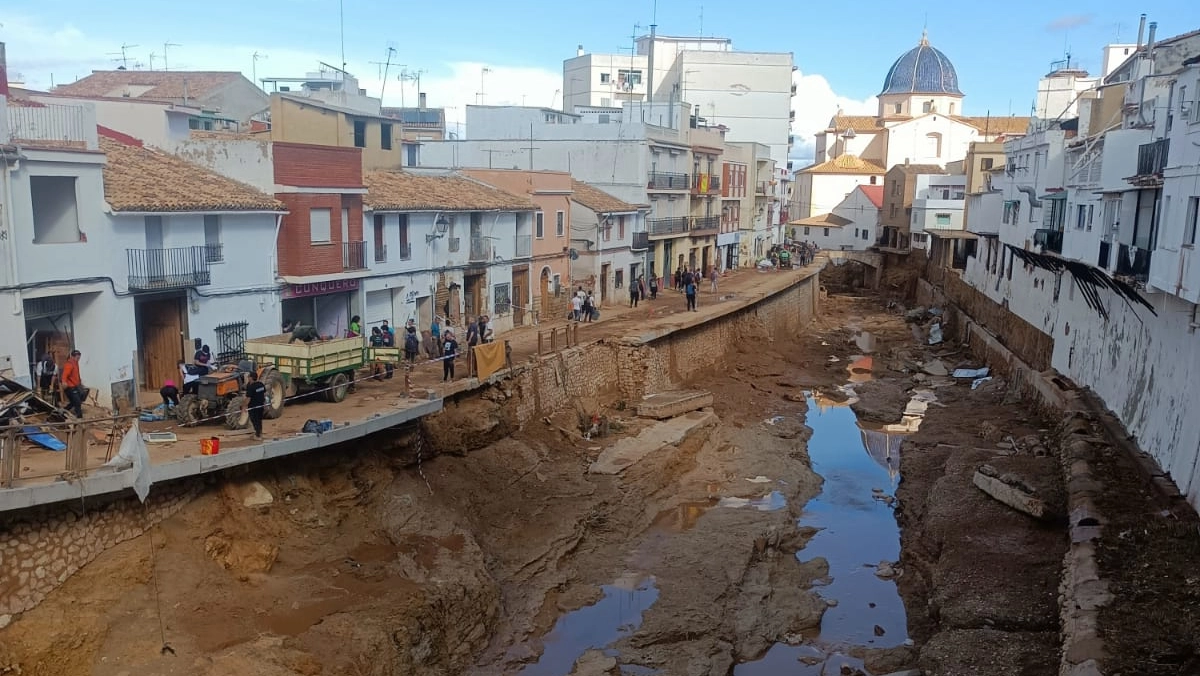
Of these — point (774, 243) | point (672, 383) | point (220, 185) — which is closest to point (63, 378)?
point (220, 185)

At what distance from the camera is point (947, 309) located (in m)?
58.5

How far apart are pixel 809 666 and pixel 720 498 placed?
901 centimetres

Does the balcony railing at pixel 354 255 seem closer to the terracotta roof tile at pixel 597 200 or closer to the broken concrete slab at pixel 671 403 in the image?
the broken concrete slab at pixel 671 403

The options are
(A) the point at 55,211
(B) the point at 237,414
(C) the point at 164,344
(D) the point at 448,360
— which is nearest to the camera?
(B) the point at 237,414

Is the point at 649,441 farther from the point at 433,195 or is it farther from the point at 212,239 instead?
the point at 212,239

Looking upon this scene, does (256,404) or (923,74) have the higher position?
(923,74)

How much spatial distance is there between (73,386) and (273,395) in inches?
155

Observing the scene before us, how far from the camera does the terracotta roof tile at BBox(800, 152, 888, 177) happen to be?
93.1 meters

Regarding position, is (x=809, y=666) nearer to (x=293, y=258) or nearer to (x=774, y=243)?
(x=293, y=258)

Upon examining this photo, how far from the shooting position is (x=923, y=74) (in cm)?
10456

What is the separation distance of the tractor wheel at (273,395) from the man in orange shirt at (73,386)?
359cm

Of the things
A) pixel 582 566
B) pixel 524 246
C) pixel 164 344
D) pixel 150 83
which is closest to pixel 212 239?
pixel 164 344

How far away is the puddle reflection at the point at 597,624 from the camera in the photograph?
17875 millimetres

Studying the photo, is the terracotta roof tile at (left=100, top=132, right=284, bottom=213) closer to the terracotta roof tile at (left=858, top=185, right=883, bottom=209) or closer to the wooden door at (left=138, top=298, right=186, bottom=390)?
the wooden door at (left=138, top=298, right=186, bottom=390)
